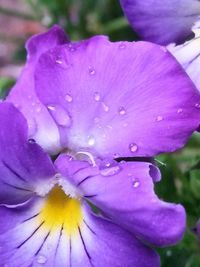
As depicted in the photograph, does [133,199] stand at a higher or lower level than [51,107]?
lower

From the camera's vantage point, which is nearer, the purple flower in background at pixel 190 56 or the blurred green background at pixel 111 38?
the purple flower in background at pixel 190 56

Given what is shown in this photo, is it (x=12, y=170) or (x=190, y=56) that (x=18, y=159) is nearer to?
(x=12, y=170)

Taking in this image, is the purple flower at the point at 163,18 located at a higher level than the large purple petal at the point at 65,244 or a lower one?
higher

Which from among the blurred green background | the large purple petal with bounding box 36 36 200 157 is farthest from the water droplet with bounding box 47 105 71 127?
the blurred green background

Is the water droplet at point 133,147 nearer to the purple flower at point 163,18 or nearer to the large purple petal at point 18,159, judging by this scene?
the large purple petal at point 18,159

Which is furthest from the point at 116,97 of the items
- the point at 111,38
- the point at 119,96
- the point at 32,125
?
the point at 111,38

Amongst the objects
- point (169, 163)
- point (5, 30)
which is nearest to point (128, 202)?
point (169, 163)

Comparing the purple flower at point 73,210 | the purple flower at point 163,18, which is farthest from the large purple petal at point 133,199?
the purple flower at point 163,18

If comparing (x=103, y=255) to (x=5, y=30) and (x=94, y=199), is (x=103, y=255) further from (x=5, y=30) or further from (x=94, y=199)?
(x=5, y=30)
